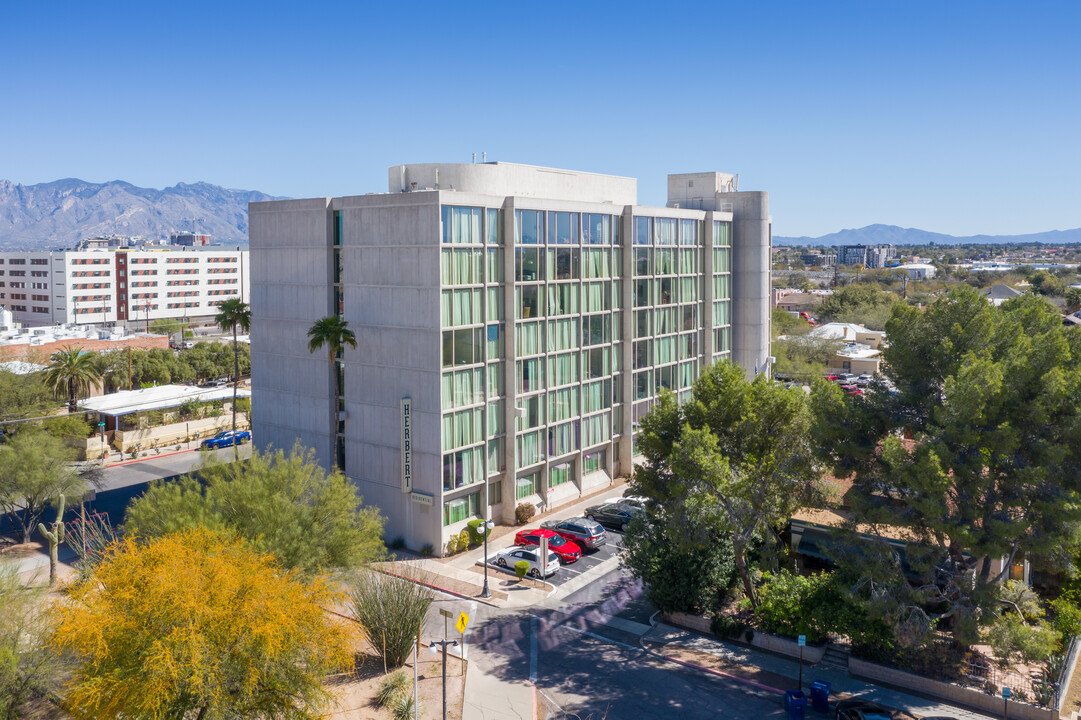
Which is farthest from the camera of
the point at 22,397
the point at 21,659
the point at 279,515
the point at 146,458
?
the point at 22,397

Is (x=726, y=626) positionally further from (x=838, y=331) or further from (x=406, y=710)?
(x=838, y=331)

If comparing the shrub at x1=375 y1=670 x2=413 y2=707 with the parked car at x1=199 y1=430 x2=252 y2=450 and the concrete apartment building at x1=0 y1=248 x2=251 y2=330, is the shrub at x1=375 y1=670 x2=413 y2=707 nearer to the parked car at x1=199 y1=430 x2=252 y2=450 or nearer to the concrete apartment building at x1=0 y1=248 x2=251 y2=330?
the parked car at x1=199 y1=430 x2=252 y2=450

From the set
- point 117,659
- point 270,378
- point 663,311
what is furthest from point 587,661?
point 663,311

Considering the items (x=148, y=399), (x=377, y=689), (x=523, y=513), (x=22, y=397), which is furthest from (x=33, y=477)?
(x=22, y=397)

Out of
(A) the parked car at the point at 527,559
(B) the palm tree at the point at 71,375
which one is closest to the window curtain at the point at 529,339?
(A) the parked car at the point at 527,559

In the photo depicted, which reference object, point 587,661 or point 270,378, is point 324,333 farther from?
point 587,661

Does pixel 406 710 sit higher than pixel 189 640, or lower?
lower

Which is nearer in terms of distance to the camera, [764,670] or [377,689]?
[377,689]

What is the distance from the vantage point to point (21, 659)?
2252 centimetres

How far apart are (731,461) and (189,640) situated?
21351 mm

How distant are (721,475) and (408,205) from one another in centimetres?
Result: 1955

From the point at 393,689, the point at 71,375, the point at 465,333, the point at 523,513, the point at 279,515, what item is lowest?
the point at 393,689

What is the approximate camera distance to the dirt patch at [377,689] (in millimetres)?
25578

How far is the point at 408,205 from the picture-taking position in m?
38.9
